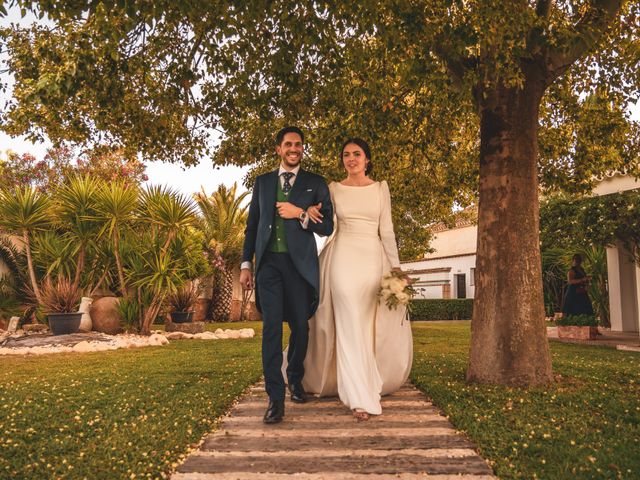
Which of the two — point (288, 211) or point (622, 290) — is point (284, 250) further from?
point (622, 290)

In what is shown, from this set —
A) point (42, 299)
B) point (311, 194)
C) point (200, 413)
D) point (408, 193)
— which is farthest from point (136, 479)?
point (42, 299)

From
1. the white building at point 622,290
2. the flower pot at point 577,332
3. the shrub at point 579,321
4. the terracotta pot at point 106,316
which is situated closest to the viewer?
the flower pot at point 577,332

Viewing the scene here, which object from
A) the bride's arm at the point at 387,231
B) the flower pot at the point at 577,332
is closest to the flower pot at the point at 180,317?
the flower pot at the point at 577,332

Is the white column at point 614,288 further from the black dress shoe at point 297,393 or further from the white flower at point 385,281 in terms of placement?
the black dress shoe at point 297,393

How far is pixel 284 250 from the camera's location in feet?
15.4

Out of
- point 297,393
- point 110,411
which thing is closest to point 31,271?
point 110,411

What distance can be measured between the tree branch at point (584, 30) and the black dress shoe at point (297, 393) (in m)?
4.54

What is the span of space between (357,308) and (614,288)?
42.9 ft

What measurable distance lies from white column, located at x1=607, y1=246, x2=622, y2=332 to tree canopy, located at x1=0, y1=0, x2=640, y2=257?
6162mm

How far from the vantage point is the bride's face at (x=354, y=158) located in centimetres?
514

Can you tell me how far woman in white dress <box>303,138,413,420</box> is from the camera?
15.8 ft

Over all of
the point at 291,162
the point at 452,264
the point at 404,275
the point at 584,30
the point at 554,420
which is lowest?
the point at 554,420

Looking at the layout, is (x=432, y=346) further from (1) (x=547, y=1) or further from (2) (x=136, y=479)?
(2) (x=136, y=479)

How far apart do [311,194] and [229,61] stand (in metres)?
2.47
